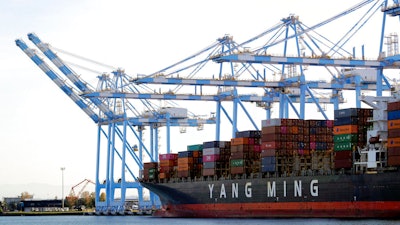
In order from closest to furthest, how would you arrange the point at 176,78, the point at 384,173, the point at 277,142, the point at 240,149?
the point at 384,173 < the point at 277,142 < the point at 240,149 < the point at 176,78

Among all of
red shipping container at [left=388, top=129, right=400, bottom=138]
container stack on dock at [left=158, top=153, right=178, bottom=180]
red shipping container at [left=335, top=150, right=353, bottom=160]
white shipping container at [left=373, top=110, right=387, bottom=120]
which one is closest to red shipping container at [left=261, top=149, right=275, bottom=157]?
red shipping container at [left=335, top=150, right=353, bottom=160]

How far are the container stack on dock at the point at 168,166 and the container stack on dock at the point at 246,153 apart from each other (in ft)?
40.7

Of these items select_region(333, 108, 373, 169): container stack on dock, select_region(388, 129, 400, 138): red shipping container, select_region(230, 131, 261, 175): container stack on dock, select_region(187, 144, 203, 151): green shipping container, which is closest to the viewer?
select_region(388, 129, 400, 138): red shipping container

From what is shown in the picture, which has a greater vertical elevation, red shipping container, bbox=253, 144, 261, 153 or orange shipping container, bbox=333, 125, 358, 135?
orange shipping container, bbox=333, 125, 358, 135

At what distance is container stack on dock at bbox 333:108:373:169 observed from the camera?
2335 inches

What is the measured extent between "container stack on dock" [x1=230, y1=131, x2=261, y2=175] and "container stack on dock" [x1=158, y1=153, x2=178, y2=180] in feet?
40.7

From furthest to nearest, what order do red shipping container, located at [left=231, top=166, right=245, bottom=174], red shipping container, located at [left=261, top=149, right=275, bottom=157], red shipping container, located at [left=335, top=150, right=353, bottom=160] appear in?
red shipping container, located at [left=231, top=166, right=245, bottom=174] → red shipping container, located at [left=261, top=149, right=275, bottom=157] → red shipping container, located at [left=335, top=150, right=353, bottom=160]

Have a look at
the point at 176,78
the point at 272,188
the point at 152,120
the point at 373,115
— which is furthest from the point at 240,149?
the point at 152,120

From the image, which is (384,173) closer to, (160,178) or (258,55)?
(258,55)

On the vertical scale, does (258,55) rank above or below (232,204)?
above

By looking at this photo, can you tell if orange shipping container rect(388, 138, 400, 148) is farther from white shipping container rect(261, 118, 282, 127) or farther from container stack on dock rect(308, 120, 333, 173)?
white shipping container rect(261, 118, 282, 127)

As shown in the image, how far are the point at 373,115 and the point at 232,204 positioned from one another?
57.0 feet

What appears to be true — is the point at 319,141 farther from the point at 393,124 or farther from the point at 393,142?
the point at 393,142

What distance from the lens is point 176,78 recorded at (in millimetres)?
76000
